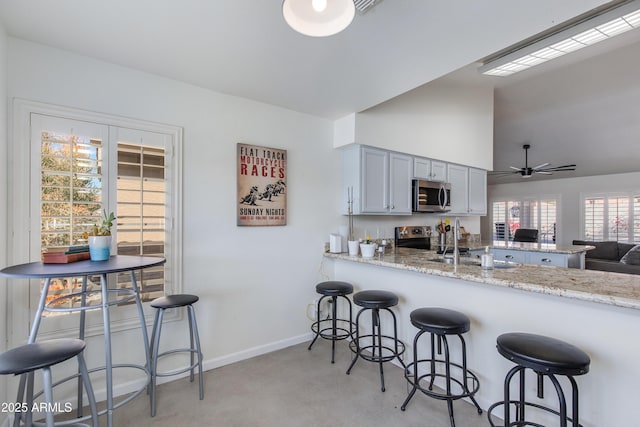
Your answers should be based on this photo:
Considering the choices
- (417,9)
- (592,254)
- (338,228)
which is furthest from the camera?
(592,254)

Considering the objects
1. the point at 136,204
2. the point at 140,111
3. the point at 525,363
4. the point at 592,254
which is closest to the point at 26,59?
the point at 140,111

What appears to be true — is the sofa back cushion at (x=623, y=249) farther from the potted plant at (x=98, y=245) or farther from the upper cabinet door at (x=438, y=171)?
the potted plant at (x=98, y=245)

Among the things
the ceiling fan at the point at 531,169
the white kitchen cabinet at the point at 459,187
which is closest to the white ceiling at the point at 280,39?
the white kitchen cabinet at the point at 459,187

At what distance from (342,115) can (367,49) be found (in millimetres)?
1253

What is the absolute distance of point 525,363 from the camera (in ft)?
4.58

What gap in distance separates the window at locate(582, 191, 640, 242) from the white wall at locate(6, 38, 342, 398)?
7.49 m

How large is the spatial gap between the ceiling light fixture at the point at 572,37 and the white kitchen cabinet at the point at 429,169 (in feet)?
3.83

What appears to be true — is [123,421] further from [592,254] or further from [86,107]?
[592,254]

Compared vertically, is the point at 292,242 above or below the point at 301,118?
below

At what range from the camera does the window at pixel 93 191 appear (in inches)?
76.2

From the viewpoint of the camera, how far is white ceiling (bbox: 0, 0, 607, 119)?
1.59 m

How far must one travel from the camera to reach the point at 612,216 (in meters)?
7.07

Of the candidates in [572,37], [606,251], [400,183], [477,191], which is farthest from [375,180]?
[606,251]

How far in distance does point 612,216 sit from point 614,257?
1.39 metres
